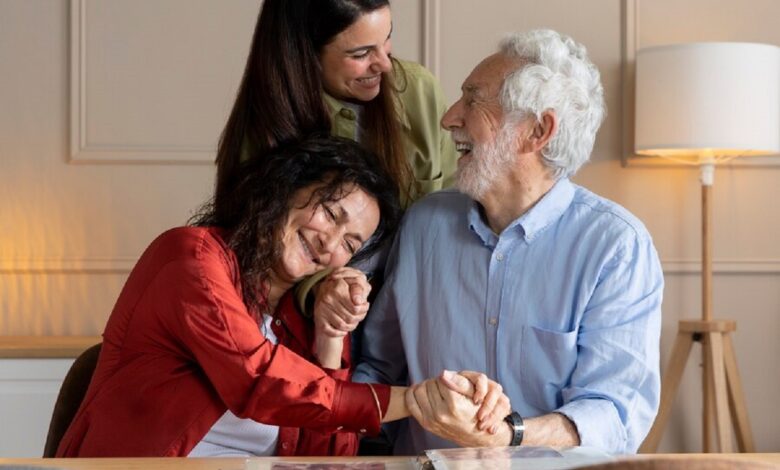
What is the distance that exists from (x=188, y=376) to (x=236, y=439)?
0.50ft

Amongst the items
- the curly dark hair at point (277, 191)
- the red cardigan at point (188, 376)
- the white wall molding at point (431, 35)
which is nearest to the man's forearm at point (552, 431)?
the red cardigan at point (188, 376)

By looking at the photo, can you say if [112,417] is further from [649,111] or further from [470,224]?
[649,111]

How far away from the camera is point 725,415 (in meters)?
3.78

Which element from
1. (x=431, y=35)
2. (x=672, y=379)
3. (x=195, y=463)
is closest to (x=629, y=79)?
(x=431, y=35)

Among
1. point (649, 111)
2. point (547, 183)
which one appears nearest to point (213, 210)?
Result: point (547, 183)

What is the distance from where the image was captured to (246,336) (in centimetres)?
171

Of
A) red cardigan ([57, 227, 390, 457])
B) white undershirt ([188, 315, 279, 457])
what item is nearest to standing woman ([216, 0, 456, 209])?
red cardigan ([57, 227, 390, 457])

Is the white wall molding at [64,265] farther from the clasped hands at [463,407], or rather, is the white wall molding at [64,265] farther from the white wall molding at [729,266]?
the clasped hands at [463,407]

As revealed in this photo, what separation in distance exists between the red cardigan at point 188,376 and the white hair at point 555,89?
1.96ft

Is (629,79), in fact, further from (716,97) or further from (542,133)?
(542,133)

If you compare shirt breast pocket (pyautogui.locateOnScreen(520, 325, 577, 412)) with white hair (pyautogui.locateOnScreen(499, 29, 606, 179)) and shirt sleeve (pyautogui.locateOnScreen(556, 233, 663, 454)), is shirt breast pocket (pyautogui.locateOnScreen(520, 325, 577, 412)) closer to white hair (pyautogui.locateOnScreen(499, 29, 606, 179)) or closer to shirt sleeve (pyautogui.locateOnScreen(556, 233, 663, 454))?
shirt sleeve (pyautogui.locateOnScreen(556, 233, 663, 454))

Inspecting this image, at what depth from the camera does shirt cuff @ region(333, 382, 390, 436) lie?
5.50ft

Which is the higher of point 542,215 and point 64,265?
point 542,215

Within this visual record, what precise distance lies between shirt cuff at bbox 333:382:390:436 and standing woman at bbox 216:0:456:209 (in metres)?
0.59
